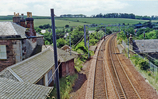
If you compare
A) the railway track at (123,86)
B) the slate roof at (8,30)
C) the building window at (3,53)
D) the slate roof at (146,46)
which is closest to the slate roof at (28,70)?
the building window at (3,53)

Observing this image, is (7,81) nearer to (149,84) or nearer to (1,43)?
(1,43)

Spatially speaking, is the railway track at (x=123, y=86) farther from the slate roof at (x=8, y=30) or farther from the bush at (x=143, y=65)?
the slate roof at (x=8, y=30)

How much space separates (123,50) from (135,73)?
48.6 feet

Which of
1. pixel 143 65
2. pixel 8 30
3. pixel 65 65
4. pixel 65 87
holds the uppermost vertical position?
pixel 8 30

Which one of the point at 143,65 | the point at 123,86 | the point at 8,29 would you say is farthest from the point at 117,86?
the point at 8,29

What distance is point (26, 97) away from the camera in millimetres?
7430

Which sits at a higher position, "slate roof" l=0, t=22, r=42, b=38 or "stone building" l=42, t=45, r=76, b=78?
A: "slate roof" l=0, t=22, r=42, b=38

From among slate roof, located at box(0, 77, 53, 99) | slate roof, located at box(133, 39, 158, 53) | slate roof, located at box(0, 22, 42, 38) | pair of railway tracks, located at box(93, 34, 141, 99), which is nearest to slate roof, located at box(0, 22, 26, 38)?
slate roof, located at box(0, 22, 42, 38)

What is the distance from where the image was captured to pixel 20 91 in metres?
7.80

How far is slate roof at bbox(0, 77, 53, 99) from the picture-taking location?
7.18m

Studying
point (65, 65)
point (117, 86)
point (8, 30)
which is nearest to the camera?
point (117, 86)

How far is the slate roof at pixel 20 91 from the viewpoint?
7184 mm

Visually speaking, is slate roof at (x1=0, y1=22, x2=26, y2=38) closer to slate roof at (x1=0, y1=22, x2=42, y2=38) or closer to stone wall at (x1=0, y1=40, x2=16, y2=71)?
slate roof at (x1=0, y1=22, x2=42, y2=38)

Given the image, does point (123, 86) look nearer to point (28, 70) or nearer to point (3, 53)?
point (28, 70)
